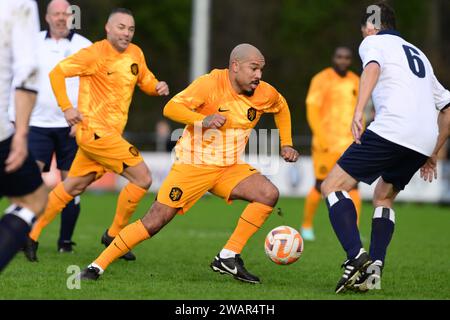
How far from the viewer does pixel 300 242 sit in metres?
7.91

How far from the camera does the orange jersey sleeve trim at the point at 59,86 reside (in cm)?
816

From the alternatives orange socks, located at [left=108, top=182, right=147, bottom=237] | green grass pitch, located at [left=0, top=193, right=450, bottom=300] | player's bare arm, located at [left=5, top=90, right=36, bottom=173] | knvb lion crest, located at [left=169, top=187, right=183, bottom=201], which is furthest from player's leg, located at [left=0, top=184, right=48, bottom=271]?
orange socks, located at [left=108, top=182, right=147, bottom=237]

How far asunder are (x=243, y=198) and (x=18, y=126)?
9.01ft

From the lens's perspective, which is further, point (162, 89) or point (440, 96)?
point (162, 89)

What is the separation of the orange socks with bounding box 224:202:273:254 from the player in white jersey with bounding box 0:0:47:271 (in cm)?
240

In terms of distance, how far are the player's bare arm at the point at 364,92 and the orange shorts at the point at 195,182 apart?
1.33 m

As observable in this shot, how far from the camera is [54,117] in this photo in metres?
9.77

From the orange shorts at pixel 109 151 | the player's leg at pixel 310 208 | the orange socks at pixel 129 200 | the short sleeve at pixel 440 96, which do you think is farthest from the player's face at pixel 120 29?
the player's leg at pixel 310 208

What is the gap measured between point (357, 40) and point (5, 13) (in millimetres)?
33134

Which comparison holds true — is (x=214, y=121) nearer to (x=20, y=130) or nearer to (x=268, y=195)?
(x=268, y=195)

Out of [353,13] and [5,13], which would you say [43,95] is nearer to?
[5,13]

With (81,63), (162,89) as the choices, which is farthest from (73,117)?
(162,89)

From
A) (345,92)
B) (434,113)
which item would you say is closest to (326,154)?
(345,92)

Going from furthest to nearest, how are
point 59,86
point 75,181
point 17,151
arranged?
point 75,181
point 59,86
point 17,151
